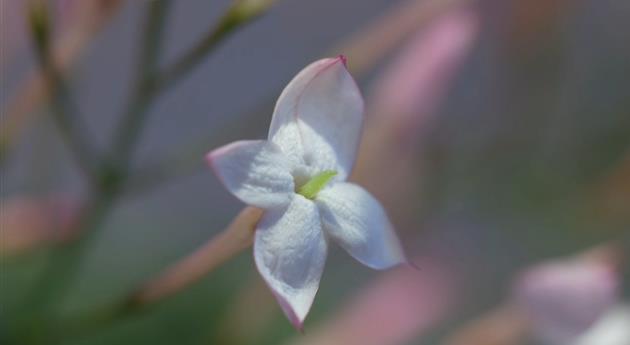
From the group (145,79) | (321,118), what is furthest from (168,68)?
(321,118)

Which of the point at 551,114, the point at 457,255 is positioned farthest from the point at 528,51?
the point at 457,255

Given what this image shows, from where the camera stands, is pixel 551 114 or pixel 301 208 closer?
pixel 301 208

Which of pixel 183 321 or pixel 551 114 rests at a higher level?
pixel 551 114

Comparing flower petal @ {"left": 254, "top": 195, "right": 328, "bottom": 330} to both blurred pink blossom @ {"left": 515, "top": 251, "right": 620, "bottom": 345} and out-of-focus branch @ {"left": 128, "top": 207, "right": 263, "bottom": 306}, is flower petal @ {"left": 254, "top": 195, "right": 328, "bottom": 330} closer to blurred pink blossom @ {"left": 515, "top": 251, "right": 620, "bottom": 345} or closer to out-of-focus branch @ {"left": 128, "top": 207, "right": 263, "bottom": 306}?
out-of-focus branch @ {"left": 128, "top": 207, "right": 263, "bottom": 306}

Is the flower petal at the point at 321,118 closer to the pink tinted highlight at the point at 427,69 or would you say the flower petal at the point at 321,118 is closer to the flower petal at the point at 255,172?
the flower petal at the point at 255,172

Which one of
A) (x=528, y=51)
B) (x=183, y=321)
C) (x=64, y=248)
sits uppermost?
(x=528, y=51)

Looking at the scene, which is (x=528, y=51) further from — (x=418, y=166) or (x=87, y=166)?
(x=87, y=166)

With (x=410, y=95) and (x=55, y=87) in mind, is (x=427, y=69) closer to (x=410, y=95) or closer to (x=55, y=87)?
(x=410, y=95)

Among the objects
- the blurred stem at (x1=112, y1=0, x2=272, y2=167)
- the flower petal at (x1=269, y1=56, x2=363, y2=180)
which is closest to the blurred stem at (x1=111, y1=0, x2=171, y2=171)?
the blurred stem at (x1=112, y1=0, x2=272, y2=167)
